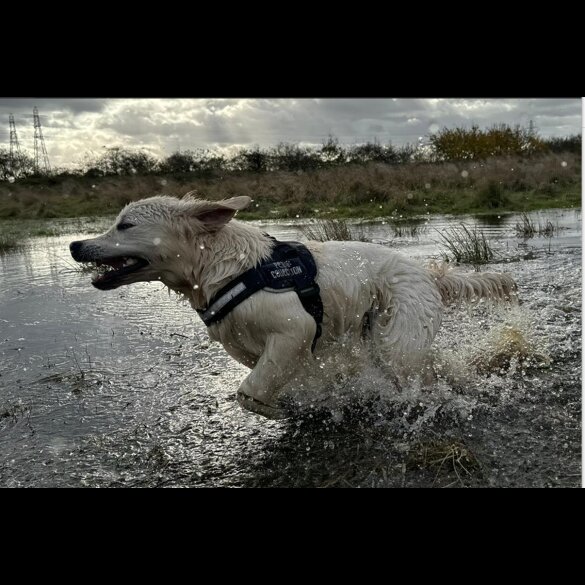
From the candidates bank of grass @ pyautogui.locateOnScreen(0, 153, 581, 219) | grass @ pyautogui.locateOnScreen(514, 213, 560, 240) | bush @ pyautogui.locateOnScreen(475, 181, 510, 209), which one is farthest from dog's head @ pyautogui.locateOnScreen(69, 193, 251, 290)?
bush @ pyautogui.locateOnScreen(475, 181, 510, 209)

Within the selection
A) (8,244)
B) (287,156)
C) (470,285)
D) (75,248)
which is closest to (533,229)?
(287,156)

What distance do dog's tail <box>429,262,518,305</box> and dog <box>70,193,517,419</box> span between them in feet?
0.31

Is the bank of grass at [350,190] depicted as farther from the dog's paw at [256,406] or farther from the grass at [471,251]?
the dog's paw at [256,406]

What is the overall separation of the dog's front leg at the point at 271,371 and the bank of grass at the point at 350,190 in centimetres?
225

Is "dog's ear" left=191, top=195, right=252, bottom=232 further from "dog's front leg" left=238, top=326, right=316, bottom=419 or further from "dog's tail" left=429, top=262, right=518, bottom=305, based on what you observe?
"dog's tail" left=429, top=262, right=518, bottom=305

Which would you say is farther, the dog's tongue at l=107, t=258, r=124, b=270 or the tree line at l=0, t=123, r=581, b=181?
the tree line at l=0, t=123, r=581, b=181

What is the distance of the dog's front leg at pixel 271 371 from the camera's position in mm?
4004

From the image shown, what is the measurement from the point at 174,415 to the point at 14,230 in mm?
A: 5004

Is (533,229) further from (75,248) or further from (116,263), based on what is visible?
(75,248)

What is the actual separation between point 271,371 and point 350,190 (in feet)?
19.1

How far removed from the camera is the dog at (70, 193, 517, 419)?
4023mm

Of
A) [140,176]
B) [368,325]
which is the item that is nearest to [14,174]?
[140,176]

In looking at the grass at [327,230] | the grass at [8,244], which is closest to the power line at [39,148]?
the grass at [8,244]
